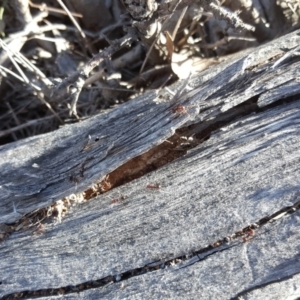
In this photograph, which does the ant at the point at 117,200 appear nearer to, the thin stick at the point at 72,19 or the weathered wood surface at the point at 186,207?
the weathered wood surface at the point at 186,207

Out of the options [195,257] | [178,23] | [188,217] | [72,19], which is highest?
[72,19]

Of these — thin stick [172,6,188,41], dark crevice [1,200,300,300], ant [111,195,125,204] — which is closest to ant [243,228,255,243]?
dark crevice [1,200,300,300]

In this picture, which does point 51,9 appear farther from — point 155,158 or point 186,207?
point 186,207

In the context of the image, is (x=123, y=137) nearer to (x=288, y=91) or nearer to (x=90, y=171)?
(x=90, y=171)

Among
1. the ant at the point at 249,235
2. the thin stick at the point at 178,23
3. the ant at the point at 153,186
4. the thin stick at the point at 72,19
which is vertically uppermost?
the thin stick at the point at 72,19

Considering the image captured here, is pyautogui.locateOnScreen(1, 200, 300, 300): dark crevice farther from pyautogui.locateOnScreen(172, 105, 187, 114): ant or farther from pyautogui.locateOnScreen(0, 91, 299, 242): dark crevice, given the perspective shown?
pyautogui.locateOnScreen(172, 105, 187, 114): ant

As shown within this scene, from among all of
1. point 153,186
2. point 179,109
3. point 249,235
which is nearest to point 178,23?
point 179,109

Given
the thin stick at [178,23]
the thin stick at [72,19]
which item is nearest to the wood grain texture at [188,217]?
the thin stick at [178,23]

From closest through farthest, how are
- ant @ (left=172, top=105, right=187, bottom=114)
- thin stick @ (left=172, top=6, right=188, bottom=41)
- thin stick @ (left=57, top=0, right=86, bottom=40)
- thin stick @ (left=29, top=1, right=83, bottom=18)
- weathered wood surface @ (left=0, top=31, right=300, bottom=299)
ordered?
weathered wood surface @ (left=0, top=31, right=300, bottom=299) → ant @ (left=172, top=105, right=187, bottom=114) → thin stick @ (left=172, top=6, right=188, bottom=41) → thin stick @ (left=57, top=0, right=86, bottom=40) → thin stick @ (left=29, top=1, right=83, bottom=18)

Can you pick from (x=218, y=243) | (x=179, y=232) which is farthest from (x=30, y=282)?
(x=218, y=243)
